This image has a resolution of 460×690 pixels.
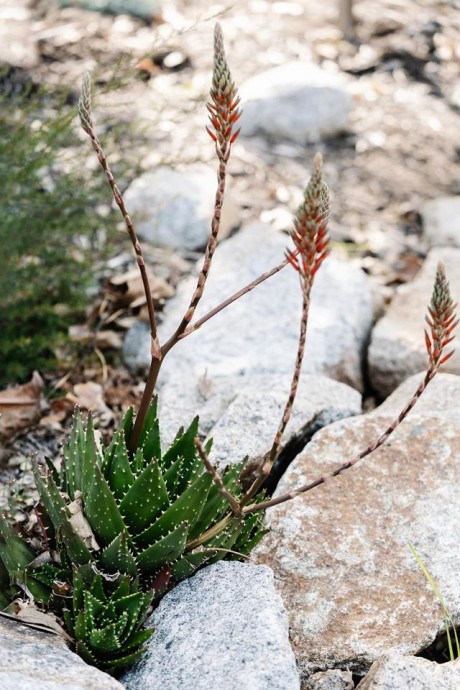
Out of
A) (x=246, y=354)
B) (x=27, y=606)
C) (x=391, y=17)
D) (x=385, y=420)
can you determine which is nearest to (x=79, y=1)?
(x=391, y=17)

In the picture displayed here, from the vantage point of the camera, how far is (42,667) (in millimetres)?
2088

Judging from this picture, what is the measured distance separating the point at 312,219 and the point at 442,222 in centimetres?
394

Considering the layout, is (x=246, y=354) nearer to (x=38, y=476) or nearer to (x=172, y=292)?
(x=172, y=292)

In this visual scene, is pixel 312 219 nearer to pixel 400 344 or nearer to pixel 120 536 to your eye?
pixel 120 536

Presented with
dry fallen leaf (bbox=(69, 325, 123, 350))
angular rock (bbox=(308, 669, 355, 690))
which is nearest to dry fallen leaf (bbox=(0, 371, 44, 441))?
dry fallen leaf (bbox=(69, 325, 123, 350))

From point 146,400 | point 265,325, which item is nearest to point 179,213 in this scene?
point 265,325

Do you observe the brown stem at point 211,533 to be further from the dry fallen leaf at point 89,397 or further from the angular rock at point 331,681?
the dry fallen leaf at point 89,397

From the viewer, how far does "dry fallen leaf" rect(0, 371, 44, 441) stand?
3490 mm

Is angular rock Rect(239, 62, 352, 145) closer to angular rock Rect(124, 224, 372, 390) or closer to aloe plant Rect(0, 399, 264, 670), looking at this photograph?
angular rock Rect(124, 224, 372, 390)

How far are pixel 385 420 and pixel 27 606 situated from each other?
1507 millimetres

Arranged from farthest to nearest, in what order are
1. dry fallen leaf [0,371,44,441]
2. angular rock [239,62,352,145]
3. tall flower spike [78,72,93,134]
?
angular rock [239,62,352,145], dry fallen leaf [0,371,44,441], tall flower spike [78,72,93,134]

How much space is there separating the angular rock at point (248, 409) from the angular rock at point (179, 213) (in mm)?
1368

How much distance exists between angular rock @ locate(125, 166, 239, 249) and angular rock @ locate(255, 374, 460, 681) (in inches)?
76.0

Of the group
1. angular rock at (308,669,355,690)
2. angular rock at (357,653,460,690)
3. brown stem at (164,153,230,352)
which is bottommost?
angular rock at (308,669,355,690)
